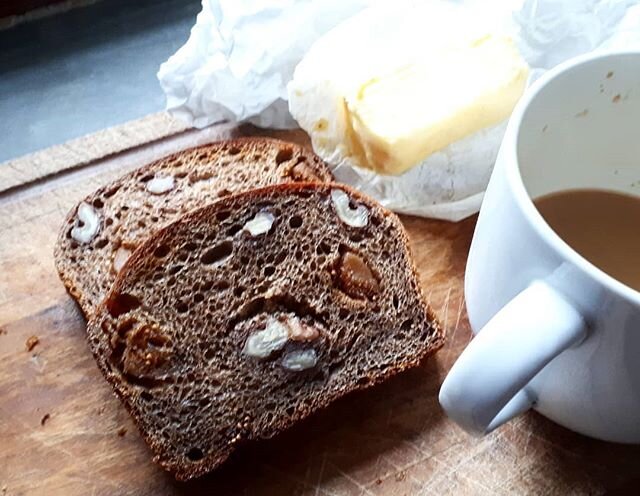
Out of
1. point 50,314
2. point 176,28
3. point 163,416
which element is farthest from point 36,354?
point 176,28

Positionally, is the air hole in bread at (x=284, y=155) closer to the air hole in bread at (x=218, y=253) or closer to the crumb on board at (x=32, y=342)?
the air hole in bread at (x=218, y=253)

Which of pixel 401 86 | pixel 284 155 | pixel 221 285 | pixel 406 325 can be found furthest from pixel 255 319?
pixel 401 86

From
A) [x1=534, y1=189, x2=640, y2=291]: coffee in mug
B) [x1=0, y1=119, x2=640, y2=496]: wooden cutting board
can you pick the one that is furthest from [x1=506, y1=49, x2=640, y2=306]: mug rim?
[x1=0, y1=119, x2=640, y2=496]: wooden cutting board

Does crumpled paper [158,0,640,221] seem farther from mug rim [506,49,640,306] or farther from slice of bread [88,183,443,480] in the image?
mug rim [506,49,640,306]

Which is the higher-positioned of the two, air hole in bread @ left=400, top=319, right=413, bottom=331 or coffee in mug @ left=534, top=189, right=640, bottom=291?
coffee in mug @ left=534, top=189, right=640, bottom=291

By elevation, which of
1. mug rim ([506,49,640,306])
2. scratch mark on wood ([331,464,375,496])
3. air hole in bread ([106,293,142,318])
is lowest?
scratch mark on wood ([331,464,375,496])

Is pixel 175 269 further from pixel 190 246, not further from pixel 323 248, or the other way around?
pixel 323 248
